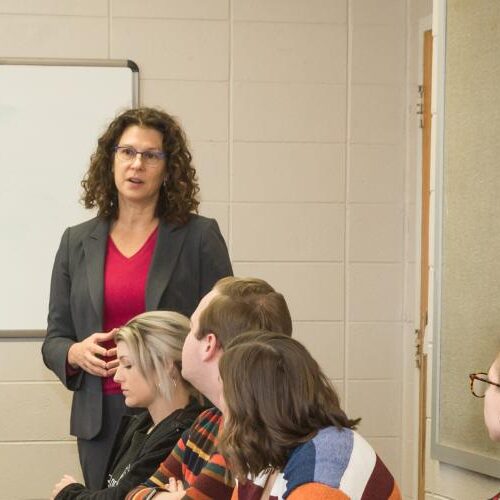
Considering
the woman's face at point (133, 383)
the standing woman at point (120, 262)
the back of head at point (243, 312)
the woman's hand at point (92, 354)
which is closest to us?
the back of head at point (243, 312)

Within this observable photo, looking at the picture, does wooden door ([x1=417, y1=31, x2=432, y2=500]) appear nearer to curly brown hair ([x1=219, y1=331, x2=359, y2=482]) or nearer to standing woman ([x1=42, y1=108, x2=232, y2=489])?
standing woman ([x1=42, y1=108, x2=232, y2=489])

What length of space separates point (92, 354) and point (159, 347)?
11.1 inches

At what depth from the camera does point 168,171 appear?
2.88 metres

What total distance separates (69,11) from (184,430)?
2.32 meters

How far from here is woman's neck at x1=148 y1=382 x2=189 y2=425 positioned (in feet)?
8.07

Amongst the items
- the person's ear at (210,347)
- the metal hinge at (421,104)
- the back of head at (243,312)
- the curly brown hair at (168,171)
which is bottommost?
the person's ear at (210,347)

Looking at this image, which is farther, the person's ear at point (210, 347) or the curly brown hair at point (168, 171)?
the curly brown hair at point (168, 171)

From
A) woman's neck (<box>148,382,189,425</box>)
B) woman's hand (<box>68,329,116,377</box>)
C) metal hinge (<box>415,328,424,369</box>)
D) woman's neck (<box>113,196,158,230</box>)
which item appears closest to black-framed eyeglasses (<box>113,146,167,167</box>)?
woman's neck (<box>113,196,158,230</box>)

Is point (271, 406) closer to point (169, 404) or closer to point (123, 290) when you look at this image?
point (169, 404)

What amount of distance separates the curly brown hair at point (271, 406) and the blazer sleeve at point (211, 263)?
3.71ft

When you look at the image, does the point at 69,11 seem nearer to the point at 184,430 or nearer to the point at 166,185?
the point at 166,185

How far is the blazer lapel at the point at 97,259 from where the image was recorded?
278 centimetres

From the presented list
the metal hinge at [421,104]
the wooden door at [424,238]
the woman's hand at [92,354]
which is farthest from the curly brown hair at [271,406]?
the metal hinge at [421,104]

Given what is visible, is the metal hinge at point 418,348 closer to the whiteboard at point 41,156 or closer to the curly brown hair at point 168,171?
the whiteboard at point 41,156
